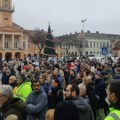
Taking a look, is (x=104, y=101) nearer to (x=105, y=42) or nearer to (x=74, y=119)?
(x=74, y=119)

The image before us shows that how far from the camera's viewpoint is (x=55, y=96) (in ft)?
31.1

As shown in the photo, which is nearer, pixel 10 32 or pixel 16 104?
pixel 16 104

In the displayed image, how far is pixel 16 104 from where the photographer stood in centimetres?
617

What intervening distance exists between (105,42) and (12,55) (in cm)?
5115

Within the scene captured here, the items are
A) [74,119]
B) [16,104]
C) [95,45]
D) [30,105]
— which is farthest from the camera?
[95,45]

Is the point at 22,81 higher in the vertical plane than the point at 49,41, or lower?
lower

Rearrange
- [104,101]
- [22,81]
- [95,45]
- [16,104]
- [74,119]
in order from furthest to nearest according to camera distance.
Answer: [95,45] < [104,101] < [22,81] < [16,104] < [74,119]

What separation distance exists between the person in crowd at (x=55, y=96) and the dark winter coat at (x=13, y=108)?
115 inches

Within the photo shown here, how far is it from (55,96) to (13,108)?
3.44 meters

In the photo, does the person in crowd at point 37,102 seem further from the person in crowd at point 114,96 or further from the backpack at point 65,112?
the person in crowd at point 114,96

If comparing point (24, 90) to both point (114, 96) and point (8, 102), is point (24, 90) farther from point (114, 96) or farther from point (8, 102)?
point (114, 96)

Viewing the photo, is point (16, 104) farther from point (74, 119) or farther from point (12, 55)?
point (12, 55)

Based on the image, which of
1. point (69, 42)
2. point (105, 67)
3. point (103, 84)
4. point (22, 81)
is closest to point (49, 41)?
point (105, 67)

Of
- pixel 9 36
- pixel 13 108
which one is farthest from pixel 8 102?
pixel 9 36
